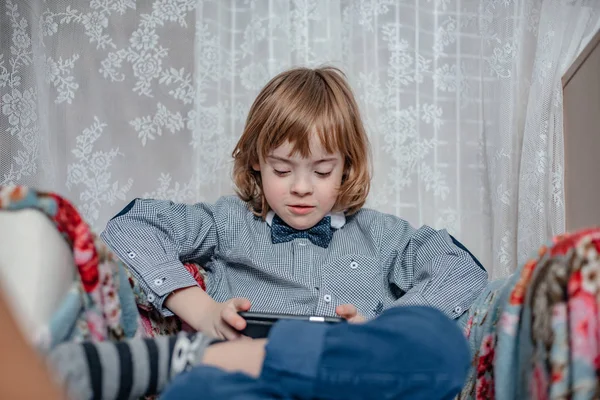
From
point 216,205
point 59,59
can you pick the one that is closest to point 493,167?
point 216,205

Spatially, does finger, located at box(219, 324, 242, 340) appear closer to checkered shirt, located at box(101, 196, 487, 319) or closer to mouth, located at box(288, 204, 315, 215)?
checkered shirt, located at box(101, 196, 487, 319)

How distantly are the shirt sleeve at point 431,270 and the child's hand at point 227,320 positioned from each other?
29cm

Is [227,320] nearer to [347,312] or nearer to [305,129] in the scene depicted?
[347,312]

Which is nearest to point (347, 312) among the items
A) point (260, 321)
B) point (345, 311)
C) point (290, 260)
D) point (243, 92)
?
point (345, 311)

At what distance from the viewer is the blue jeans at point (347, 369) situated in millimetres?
685

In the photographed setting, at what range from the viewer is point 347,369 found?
2.26ft

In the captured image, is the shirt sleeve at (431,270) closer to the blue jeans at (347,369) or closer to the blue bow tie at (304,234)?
the blue bow tie at (304,234)

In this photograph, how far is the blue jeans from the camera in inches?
27.0

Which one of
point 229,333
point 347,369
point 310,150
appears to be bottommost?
point 229,333

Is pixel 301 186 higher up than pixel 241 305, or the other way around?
pixel 301 186

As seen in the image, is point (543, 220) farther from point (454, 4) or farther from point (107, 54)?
point (107, 54)

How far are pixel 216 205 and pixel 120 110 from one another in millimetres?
453

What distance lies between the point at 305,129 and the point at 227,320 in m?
0.40

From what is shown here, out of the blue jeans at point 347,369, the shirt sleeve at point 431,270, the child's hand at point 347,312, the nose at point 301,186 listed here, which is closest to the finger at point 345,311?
the child's hand at point 347,312
